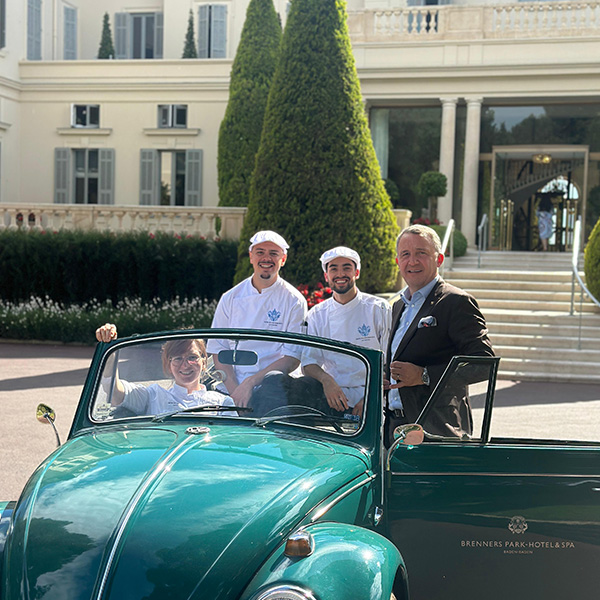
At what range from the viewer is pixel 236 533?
2.65 meters

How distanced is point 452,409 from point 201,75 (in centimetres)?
2487

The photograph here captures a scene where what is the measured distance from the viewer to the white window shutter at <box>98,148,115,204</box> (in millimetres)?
27812

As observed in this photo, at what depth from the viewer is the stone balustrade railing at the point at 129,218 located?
1792 cm

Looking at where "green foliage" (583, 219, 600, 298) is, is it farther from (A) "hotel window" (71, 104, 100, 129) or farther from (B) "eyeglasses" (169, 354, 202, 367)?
(A) "hotel window" (71, 104, 100, 129)

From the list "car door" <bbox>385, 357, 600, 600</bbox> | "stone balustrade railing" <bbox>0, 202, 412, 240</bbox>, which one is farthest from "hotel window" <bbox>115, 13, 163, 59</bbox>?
"car door" <bbox>385, 357, 600, 600</bbox>

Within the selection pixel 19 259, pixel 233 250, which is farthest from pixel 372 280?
pixel 19 259

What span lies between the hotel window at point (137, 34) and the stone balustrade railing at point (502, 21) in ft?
30.5

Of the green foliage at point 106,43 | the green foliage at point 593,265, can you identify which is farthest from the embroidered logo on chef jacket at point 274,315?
the green foliage at point 106,43

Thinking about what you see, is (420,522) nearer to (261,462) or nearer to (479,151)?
(261,462)

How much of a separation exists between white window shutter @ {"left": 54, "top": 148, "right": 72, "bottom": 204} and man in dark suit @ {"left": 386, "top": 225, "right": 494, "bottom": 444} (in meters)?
25.3

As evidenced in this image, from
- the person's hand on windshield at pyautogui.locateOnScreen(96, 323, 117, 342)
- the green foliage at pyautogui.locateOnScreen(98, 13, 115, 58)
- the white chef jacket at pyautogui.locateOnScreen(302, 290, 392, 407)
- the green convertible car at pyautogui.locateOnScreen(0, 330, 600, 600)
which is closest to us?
the green convertible car at pyautogui.locateOnScreen(0, 330, 600, 600)

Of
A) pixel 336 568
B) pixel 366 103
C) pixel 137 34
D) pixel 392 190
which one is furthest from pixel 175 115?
pixel 336 568

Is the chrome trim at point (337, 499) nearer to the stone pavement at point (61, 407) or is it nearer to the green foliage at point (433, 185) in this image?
the stone pavement at point (61, 407)

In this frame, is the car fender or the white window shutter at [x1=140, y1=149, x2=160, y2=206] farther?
the white window shutter at [x1=140, y1=149, x2=160, y2=206]
